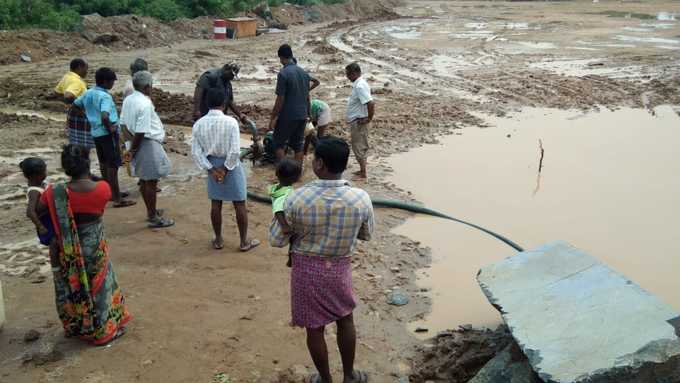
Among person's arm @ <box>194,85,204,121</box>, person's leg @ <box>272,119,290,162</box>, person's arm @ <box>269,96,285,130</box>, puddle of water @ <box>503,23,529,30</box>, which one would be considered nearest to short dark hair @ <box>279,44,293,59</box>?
person's arm @ <box>269,96,285,130</box>

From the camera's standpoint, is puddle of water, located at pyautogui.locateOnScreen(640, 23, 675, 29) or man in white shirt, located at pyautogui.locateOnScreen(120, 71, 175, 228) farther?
puddle of water, located at pyautogui.locateOnScreen(640, 23, 675, 29)

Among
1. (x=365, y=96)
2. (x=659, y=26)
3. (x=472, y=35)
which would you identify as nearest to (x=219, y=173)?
(x=365, y=96)

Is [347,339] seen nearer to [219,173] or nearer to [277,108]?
[219,173]

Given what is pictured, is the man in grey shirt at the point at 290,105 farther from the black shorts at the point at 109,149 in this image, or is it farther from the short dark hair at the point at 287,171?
the short dark hair at the point at 287,171

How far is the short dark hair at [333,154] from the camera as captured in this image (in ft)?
11.0

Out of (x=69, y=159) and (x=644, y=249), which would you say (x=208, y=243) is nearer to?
(x=69, y=159)

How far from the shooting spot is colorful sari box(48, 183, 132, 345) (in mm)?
3977

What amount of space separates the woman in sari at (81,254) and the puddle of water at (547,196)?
245 cm

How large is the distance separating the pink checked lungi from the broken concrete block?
0.97 metres

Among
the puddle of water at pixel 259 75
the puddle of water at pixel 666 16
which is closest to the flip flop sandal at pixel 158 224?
the puddle of water at pixel 259 75

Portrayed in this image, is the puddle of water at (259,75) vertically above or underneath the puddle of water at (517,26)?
underneath

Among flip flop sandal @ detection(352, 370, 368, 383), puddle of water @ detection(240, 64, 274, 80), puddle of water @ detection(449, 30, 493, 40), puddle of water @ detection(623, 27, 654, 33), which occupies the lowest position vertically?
flip flop sandal @ detection(352, 370, 368, 383)

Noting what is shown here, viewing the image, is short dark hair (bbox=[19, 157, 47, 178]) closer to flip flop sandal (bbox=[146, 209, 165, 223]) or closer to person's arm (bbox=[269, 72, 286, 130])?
flip flop sandal (bbox=[146, 209, 165, 223])

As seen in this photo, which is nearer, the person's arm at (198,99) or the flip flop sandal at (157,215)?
the flip flop sandal at (157,215)
